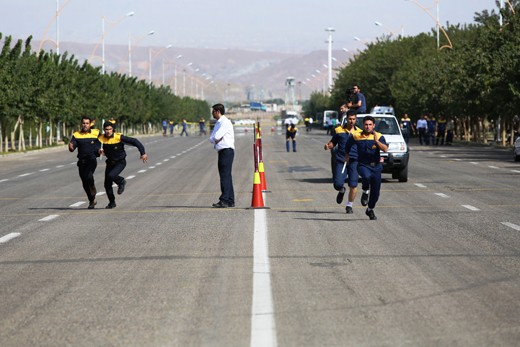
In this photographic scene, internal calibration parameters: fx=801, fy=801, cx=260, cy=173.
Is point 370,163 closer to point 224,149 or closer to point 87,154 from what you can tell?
point 224,149

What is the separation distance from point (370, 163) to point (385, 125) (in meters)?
8.96

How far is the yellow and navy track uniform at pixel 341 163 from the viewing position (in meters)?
13.5

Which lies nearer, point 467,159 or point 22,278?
point 22,278

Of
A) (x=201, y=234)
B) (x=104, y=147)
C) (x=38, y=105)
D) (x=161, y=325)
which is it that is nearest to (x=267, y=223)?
(x=201, y=234)

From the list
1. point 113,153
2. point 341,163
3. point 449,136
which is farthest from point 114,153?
point 449,136

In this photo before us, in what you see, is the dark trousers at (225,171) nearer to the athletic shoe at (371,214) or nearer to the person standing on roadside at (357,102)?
the athletic shoe at (371,214)

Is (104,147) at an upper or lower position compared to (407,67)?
lower

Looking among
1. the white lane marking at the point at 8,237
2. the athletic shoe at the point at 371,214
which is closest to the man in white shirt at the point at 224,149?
the athletic shoe at the point at 371,214

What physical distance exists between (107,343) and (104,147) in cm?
984

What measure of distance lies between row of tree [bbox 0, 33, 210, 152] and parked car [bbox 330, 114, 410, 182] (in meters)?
27.0

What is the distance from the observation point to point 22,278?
798cm

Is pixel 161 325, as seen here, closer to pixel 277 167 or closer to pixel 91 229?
pixel 91 229

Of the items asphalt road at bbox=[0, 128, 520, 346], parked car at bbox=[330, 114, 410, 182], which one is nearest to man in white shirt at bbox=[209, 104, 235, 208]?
asphalt road at bbox=[0, 128, 520, 346]

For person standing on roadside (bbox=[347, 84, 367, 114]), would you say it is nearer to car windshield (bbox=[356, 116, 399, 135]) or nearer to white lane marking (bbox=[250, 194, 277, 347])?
car windshield (bbox=[356, 116, 399, 135])
